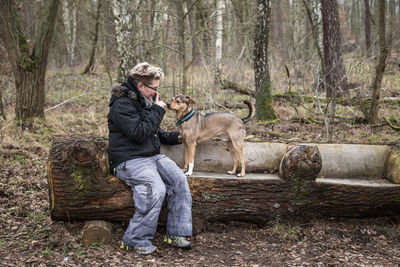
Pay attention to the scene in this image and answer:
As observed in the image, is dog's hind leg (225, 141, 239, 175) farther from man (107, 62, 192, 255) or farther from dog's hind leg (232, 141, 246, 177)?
man (107, 62, 192, 255)

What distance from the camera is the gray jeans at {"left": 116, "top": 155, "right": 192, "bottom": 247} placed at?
157 inches

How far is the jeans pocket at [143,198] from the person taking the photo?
3.99 m

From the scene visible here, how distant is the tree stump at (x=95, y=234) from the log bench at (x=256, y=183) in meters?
0.18

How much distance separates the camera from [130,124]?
4035 mm

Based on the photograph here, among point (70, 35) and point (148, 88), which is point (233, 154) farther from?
point (70, 35)

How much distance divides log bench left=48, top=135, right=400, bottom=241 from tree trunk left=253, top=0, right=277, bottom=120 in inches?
135

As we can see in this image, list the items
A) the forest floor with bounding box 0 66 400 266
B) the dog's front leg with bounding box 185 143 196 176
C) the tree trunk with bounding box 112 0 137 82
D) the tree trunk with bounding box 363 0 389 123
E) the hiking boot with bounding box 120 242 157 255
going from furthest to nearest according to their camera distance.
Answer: the tree trunk with bounding box 112 0 137 82 < the tree trunk with bounding box 363 0 389 123 < the dog's front leg with bounding box 185 143 196 176 < the hiking boot with bounding box 120 242 157 255 < the forest floor with bounding box 0 66 400 266

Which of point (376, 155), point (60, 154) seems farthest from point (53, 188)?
point (376, 155)

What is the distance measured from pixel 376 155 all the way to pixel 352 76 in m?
6.89

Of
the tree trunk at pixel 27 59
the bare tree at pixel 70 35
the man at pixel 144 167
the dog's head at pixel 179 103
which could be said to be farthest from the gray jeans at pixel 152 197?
the bare tree at pixel 70 35

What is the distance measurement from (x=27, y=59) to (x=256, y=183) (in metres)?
6.06

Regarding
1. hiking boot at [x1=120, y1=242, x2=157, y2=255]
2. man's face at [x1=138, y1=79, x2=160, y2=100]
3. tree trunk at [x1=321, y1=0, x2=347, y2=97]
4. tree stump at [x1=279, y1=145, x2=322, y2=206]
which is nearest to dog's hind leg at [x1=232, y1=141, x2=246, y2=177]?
tree stump at [x1=279, y1=145, x2=322, y2=206]

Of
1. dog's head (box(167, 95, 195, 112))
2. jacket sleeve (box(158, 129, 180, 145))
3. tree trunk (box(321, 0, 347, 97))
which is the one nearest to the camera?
dog's head (box(167, 95, 195, 112))

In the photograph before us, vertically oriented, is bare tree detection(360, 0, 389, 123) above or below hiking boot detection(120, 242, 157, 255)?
above
